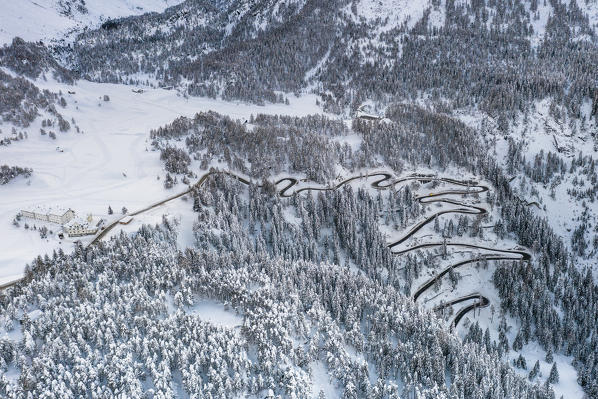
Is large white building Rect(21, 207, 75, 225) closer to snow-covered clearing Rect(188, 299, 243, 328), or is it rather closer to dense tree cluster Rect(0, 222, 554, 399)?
dense tree cluster Rect(0, 222, 554, 399)

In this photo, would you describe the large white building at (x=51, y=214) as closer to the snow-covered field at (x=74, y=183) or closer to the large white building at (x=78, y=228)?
the snow-covered field at (x=74, y=183)

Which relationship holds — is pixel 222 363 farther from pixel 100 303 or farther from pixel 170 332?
pixel 100 303

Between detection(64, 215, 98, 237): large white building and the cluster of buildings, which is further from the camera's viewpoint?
the cluster of buildings

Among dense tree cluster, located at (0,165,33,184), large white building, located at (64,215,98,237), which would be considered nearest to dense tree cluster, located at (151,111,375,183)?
large white building, located at (64,215,98,237)

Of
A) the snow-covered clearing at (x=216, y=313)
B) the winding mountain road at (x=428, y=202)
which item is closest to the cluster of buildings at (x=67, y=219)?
the winding mountain road at (x=428, y=202)

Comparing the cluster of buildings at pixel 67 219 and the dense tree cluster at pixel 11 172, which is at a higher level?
the dense tree cluster at pixel 11 172

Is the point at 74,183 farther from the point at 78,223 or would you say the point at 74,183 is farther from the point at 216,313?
the point at 216,313

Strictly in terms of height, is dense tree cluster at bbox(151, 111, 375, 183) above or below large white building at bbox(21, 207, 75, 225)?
above

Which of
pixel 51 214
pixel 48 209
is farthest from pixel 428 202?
pixel 48 209
